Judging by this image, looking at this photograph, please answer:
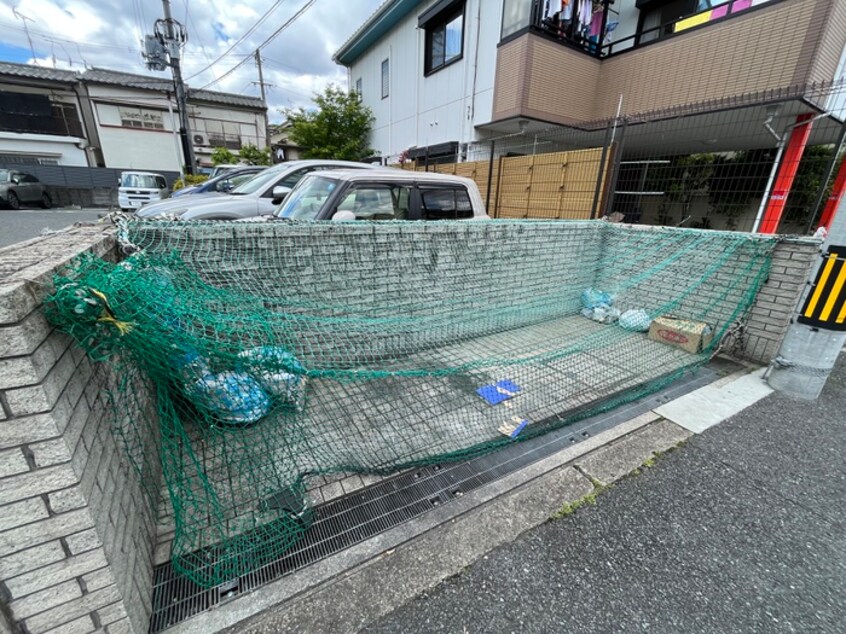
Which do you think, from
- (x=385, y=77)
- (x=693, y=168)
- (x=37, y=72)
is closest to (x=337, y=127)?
(x=385, y=77)

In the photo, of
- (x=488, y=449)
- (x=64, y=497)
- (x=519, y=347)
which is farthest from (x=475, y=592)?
(x=519, y=347)

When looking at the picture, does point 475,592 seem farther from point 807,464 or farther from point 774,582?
point 807,464

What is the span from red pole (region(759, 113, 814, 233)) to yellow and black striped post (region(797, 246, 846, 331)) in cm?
337

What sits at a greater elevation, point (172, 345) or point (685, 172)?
point (685, 172)

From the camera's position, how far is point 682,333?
3789 mm

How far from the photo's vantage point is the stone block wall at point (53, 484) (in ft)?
3.02

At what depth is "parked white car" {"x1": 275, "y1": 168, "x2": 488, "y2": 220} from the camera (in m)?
3.66

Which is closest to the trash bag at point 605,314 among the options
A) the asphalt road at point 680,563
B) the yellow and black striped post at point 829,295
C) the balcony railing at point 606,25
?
the yellow and black striped post at point 829,295

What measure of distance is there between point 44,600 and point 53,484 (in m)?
0.41

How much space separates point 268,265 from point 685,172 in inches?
371

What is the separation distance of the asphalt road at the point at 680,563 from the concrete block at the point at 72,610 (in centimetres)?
94

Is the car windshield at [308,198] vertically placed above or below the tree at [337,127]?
below

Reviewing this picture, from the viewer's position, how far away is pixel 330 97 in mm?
14578

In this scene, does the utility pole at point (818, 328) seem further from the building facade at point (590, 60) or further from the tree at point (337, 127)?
the tree at point (337, 127)
